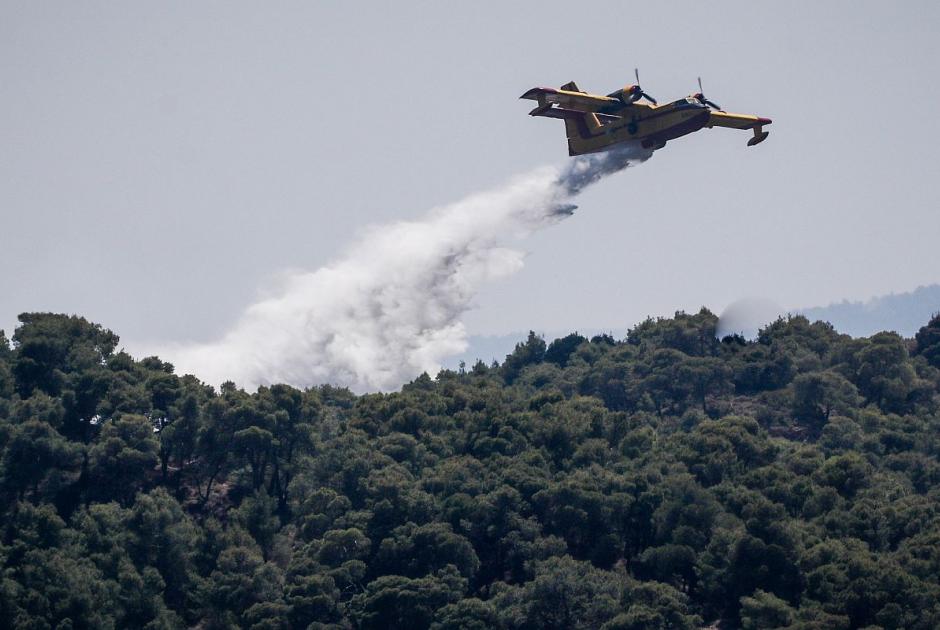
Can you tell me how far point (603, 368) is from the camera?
138 meters

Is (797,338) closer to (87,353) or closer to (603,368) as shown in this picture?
(603,368)

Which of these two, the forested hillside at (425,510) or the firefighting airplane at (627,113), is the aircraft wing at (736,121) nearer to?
the firefighting airplane at (627,113)

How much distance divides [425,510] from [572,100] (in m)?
26.5

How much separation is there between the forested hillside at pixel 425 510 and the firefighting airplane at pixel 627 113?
69.9 feet

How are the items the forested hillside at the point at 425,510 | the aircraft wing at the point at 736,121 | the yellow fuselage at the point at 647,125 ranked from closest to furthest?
the forested hillside at the point at 425,510 < the yellow fuselage at the point at 647,125 < the aircraft wing at the point at 736,121

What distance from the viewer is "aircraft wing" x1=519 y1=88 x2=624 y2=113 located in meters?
85.8

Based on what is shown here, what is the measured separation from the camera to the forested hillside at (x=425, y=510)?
79938 millimetres

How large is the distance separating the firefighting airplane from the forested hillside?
69.9ft

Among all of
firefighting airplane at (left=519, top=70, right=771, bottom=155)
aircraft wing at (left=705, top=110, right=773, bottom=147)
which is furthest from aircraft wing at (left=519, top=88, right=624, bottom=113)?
aircraft wing at (left=705, top=110, right=773, bottom=147)

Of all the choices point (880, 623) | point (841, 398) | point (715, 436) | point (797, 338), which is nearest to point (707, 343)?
point (797, 338)

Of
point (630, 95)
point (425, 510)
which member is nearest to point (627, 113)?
point (630, 95)

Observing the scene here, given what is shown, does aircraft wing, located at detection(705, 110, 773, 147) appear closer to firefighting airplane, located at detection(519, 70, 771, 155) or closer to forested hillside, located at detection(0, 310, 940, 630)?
firefighting airplane, located at detection(519, 70, 771, 155)

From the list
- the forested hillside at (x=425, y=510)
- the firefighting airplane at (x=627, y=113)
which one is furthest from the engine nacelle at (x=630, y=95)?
the forested hillside at (x=425, y=510)

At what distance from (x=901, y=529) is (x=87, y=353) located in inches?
2241
